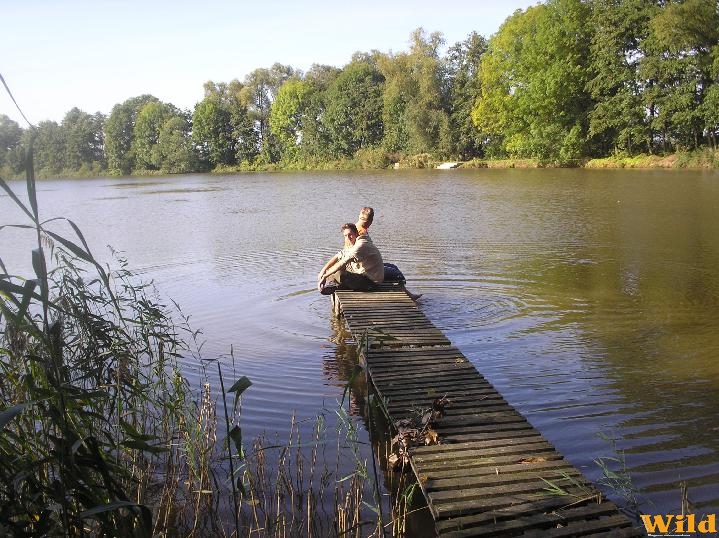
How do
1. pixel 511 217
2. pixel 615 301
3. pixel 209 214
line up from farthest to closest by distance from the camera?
pixel 209 214, pixel 511 217, pixel 615 301

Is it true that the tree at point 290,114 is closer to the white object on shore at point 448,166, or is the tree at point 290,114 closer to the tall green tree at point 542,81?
the white object on shore at point 448,166

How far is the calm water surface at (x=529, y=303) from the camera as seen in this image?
19.2ft

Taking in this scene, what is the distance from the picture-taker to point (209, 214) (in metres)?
27.2

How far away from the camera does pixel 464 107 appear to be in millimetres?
60188

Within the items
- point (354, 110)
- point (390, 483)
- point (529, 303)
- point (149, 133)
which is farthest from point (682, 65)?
point (149, 133)

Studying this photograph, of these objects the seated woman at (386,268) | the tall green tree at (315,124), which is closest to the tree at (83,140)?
the tall green tree at (315,124)

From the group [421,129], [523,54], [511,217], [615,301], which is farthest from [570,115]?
[615,301]

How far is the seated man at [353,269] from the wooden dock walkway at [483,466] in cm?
351

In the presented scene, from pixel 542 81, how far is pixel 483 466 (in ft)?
167

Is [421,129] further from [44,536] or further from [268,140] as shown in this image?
[44,536]

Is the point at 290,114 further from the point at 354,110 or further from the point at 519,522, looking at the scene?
the point at 519,522

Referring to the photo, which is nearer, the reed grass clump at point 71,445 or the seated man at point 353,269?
the reed grass clump at point 71,445

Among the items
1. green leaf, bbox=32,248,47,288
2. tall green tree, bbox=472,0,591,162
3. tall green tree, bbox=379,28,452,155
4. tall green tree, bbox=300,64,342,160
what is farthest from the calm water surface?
tall green tree, bbox=300,64,342,160

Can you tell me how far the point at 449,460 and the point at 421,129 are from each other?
59615mm
